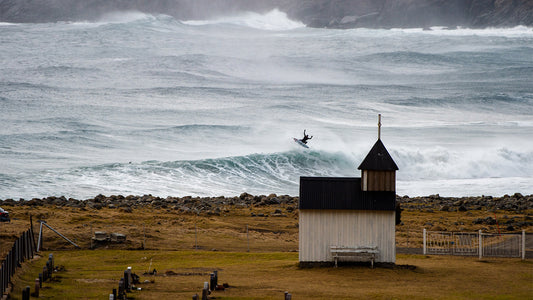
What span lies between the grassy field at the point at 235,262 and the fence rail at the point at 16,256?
329 mm

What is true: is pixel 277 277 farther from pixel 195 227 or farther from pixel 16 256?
pixel 195 227

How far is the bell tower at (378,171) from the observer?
23688 millimetres

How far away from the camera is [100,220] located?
1262 inches

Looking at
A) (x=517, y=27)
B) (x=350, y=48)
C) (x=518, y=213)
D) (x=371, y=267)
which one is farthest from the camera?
(x=517, y=27)

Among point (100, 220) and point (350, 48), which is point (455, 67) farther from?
point (100, 220)

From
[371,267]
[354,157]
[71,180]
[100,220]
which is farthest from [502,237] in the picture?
[354,157]

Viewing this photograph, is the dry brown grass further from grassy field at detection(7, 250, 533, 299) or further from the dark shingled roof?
the dark shingled roof

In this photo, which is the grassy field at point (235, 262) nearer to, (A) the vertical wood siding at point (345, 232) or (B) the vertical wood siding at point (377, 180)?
(A) the vertical wood siding at point (345, 232)

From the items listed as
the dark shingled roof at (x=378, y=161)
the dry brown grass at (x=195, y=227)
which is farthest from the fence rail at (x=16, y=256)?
the dark shingled roof at (x=378, y=161)

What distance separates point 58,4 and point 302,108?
69095mm

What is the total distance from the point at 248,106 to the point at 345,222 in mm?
53913

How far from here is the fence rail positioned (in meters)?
17.2

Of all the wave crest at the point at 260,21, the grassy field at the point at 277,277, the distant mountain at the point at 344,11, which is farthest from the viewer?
the wave crest at the point at 260,21

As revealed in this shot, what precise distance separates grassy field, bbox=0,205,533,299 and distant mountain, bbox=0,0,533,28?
317 ft
